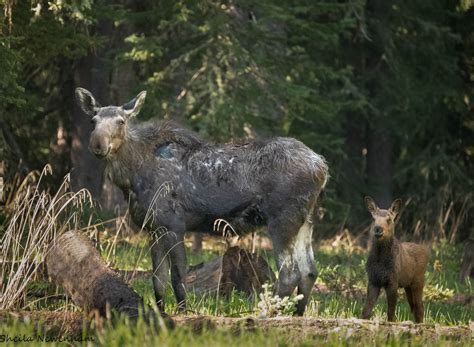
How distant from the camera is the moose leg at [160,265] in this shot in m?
11.7

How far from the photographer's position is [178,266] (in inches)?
466

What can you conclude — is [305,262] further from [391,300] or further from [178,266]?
[178,266]

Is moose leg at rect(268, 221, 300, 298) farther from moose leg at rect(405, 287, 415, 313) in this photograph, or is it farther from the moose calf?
moose leg at rect(405, 287, 415, 313)

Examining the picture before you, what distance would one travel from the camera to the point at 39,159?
25078mm

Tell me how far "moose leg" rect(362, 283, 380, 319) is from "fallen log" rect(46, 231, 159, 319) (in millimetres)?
3251

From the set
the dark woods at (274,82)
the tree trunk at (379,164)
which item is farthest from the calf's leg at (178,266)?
the tree trunk at (379,164)

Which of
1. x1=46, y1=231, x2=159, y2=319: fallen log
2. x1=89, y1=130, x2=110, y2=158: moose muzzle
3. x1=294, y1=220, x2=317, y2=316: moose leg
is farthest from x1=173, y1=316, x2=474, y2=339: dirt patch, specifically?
x1=89, y1=130, x2=110, y2=158: moose muzzle

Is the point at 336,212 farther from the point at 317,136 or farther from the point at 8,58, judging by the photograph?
the point at 8,58

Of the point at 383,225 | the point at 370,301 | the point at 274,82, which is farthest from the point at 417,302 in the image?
the point at 274,82

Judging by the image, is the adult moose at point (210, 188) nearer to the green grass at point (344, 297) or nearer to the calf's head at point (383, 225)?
the green grass at point (344, 297)

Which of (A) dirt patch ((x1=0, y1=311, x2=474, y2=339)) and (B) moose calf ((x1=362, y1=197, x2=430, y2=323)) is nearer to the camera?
(A) dirt patch ((x1=0, y1=311, x2=474, y2=339))

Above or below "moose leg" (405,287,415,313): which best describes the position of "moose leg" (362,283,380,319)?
above

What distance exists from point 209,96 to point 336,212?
5.28 metres

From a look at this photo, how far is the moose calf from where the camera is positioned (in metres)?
11.7
